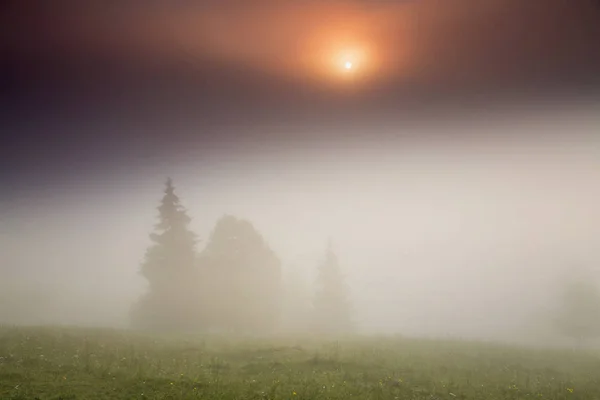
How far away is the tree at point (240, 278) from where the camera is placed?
36688mm

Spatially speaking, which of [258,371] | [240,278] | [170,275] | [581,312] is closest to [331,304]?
[240,278]

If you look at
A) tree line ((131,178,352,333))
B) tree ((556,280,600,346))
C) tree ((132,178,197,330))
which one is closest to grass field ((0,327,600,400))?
tree ((132,178,197,330))

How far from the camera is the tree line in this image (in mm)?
34375

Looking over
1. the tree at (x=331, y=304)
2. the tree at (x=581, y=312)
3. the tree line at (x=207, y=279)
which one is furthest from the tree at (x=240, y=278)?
the tree at (x=581, y=312)

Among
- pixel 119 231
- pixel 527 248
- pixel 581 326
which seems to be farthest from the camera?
pixel 119 231

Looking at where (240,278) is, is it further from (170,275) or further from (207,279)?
(170,275)

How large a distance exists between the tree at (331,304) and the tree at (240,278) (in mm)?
9551

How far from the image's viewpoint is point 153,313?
112 feet

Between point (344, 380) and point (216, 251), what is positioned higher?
point (216, 251)

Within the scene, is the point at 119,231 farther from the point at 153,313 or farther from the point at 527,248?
the point at 527,248

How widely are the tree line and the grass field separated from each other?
9518mm

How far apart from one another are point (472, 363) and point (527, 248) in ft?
362

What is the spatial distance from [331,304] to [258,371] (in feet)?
108

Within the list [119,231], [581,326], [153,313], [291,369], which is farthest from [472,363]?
[119,231]
